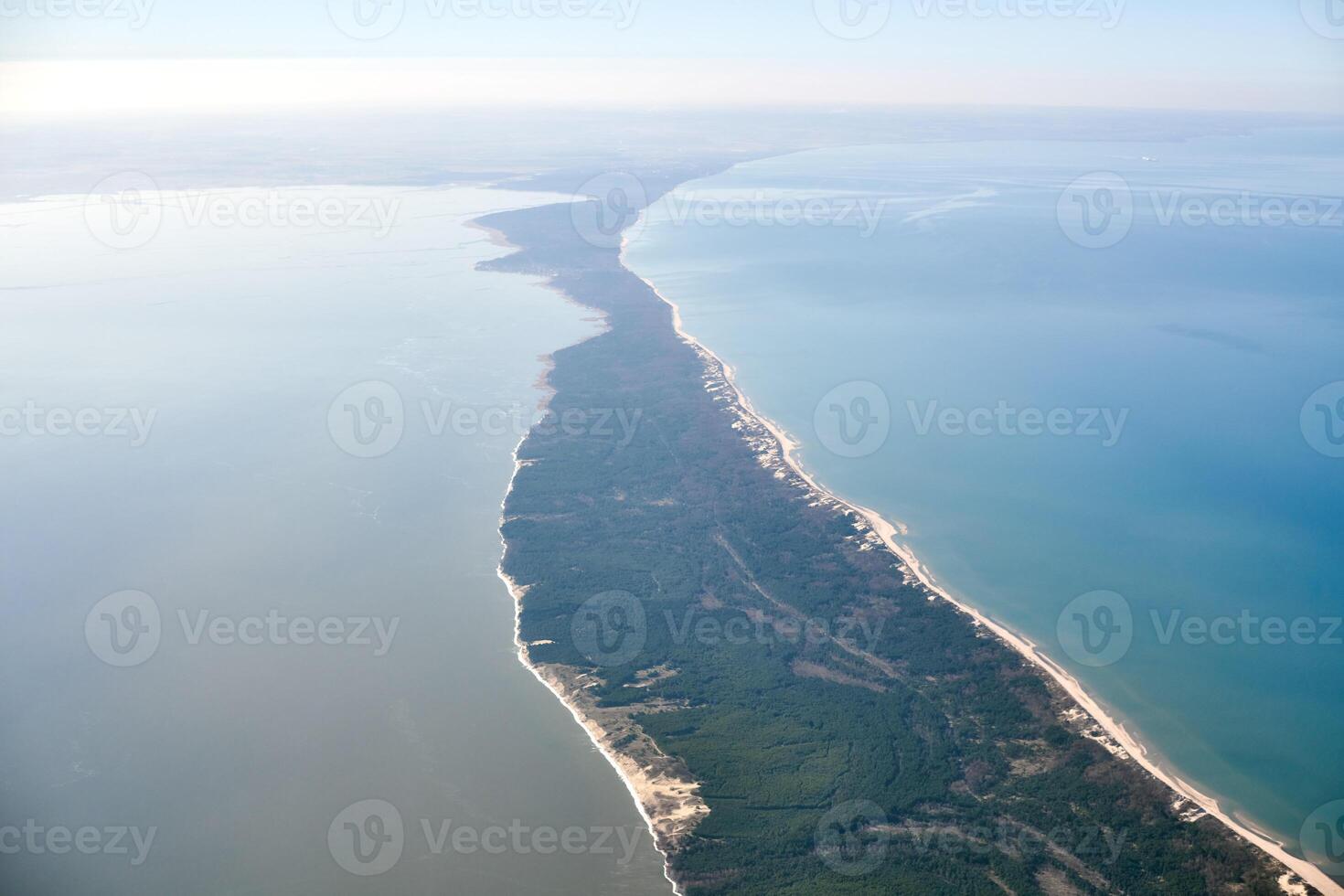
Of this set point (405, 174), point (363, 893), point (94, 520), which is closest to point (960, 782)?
point (363, 893)

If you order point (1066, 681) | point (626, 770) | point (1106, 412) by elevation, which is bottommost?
point (626, 770)

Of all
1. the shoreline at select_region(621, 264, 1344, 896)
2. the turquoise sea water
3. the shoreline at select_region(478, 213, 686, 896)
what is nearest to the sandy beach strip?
the shoreline at select_region(478, 213, 686, 896)

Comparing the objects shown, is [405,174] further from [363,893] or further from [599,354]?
[363,893]

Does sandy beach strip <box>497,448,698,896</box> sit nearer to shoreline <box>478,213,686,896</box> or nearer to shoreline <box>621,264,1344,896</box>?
shoreline <box>478,213,686,896</box>

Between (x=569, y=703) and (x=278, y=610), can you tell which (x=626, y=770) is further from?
(x=278, y=610)

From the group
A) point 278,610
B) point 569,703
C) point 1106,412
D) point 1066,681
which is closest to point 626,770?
point 569,703

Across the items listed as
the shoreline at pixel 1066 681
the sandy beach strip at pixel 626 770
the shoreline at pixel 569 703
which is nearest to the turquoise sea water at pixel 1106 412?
the shoreline at pixel 1066 681
